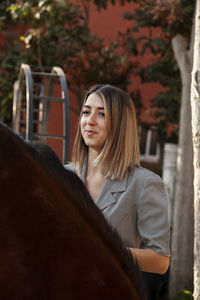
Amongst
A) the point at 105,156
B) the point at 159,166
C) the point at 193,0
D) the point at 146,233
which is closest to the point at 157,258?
the point at 146,233

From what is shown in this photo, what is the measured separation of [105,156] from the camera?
5.35 feet

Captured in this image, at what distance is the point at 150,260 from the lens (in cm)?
145

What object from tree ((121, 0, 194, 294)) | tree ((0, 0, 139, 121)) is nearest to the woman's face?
tree ((121, 0, 194, 294))

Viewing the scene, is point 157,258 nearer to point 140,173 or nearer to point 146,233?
point 146,233

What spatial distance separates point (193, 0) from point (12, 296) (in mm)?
5465

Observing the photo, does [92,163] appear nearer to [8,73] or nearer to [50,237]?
[50,237]

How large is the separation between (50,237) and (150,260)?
27.8 inches

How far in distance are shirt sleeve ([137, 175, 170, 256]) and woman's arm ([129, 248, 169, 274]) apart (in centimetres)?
2

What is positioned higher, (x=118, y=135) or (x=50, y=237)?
(x=118, y=135)

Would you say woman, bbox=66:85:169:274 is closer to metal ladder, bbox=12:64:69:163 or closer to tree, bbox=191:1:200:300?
tree, bbox=191:1:200:300

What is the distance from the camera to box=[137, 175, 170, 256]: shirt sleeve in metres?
1.47

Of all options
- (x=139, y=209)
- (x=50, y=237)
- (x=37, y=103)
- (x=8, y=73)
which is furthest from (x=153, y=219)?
(x=37, y=103)

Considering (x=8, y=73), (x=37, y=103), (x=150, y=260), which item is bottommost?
(x=150, y=260)

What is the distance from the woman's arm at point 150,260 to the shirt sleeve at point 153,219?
0.05 feet
